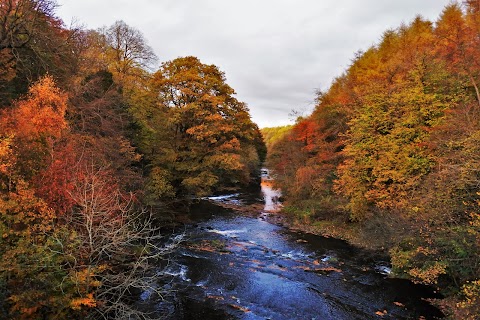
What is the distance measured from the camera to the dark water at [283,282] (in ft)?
44.6

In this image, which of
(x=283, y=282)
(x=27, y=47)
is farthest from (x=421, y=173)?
(x=27, y=47)

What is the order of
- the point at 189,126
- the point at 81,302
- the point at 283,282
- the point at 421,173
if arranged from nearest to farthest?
the point at 81,302 → the point at 283,282 → the point at 421,173 → the point at 189,126

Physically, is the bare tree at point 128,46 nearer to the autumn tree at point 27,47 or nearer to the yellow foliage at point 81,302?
the autumn tree at point 27,47

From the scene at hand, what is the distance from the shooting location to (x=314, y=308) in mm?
13883

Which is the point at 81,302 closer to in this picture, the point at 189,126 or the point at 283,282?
the point at 283,282

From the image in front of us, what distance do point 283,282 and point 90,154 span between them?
1174cm

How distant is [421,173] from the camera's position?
18203mm

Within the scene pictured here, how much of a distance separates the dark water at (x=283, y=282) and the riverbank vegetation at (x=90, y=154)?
2.26 metres

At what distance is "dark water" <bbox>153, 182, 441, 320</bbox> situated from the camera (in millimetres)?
13594

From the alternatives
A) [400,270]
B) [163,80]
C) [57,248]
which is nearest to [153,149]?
[163,80]

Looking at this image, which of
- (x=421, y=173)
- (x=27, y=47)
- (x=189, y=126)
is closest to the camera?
(x=27, y=47)

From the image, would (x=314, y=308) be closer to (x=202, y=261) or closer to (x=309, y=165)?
(x=202, y=261)

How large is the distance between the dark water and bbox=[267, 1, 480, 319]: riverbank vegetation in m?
1.59

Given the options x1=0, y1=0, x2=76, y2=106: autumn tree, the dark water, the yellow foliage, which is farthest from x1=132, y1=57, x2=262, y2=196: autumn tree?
the yellow foliage
